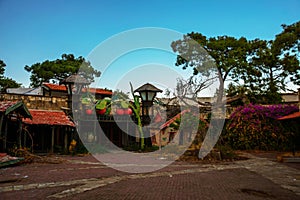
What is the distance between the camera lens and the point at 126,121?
65.0ft

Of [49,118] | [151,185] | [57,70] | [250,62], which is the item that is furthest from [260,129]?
[57,70]

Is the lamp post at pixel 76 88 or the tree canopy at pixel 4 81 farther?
the tree canopy at pixel 4 81

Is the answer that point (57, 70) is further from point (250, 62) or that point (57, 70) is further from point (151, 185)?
point (151, 185)

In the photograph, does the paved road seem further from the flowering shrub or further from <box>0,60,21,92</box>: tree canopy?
<box>0,60,21,92</box>: tree canopy

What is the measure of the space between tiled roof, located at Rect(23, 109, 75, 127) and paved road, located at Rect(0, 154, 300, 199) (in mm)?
6185

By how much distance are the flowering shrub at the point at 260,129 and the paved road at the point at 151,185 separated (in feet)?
30.4

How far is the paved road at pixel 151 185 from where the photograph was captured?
5.85 meters

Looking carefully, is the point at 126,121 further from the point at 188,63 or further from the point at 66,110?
the point at 188,63

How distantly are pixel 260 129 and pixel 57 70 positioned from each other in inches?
1034

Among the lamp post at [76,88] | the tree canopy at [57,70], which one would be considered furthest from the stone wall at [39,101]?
the tree canopy at [57,70]

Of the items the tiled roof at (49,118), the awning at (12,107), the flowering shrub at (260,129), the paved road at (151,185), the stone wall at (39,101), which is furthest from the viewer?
the flowering shrub at (260,129)

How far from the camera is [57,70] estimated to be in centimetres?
3503

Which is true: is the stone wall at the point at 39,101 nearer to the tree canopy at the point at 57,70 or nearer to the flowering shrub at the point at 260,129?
the flowering shrub at the point at 260,129

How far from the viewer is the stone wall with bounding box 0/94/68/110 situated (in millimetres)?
17422
